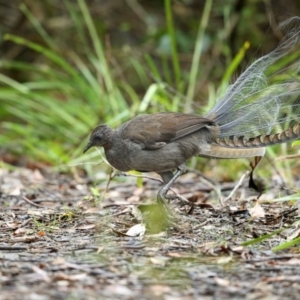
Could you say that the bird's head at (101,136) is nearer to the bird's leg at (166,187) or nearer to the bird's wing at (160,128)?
the bird's wing at (160,128)

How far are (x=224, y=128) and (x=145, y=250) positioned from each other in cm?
156

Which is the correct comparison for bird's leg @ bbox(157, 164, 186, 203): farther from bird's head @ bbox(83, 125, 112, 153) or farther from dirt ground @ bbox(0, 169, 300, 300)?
bird's head @ bbox(83, 125, 112, 153)

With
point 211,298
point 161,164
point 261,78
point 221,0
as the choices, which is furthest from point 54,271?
point 221,0

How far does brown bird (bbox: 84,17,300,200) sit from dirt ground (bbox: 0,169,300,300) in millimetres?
343

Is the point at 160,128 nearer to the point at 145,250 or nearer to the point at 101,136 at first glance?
the point at 101,136

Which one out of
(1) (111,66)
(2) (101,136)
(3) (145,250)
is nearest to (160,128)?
(2) (101,136)

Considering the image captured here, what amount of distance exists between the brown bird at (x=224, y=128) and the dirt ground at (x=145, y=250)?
0.34 meters

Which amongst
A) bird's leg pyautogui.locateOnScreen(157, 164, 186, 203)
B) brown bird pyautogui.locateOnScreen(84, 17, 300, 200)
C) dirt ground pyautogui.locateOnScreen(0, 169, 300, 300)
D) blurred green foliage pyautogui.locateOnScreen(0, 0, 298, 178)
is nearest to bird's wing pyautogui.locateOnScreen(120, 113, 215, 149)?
brown bird pyautogui.locateOnScreen(84, 17, 300, 200)

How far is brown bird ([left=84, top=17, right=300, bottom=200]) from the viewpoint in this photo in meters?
5.16

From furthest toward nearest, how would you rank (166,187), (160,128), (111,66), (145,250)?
1. (111,66)
2. (160,128)
3. (166,187)
4. (145,250)

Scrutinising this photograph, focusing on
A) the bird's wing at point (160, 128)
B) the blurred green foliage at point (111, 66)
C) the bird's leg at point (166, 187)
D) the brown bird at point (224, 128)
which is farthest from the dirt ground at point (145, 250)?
the blurred green foliage at point (111, 66)

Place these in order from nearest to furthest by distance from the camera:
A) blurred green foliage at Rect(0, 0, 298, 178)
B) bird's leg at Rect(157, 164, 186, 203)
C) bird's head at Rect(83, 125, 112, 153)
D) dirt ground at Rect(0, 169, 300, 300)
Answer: dirt ground at Rect(0, 169, 300, 300) → bird's leg at Rect(157, 164, 186, 203) → bird's head at Rect(83, 125, 112, 153) → blurred green foliage at Rect(0, 0, 298, 178)

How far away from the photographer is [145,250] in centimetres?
413

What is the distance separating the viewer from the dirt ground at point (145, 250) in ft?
11.1
